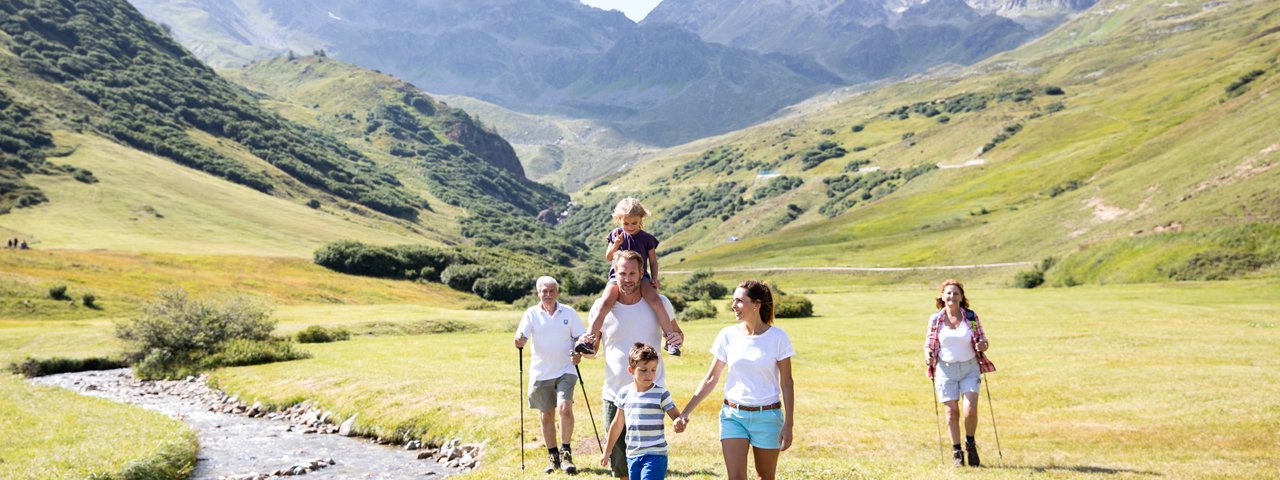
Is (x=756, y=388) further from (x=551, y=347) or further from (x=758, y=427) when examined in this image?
(x=551, y=347)

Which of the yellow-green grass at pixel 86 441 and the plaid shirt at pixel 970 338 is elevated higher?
the plaid shirt at pixel 970 338

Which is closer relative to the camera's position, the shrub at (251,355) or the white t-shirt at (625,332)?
the white t-shirt at (625,332)

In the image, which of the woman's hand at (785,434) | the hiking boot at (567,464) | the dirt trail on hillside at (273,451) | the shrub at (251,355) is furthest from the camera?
the shrub at (251,355)

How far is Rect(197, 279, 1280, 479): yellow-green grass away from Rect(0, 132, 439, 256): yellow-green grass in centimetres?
8326

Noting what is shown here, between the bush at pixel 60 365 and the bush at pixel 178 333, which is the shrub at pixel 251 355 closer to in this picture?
the bush at pixel 178 333

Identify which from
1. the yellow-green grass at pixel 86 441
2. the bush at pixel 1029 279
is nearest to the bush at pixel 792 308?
the bush at pixel 1029 279

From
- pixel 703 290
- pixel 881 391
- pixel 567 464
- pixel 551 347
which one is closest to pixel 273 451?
pixel 567 464

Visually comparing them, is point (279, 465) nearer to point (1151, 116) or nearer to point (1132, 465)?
point (1132, 465)

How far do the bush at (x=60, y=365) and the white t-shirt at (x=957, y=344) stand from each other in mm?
53763

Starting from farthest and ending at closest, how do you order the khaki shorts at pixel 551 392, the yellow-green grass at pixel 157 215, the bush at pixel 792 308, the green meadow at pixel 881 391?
the yellow-green grass at pixel 157 215
the bush at pixel 792 308
the green meadow at pixel 881 391
the khaki shorts at pixel 551 392

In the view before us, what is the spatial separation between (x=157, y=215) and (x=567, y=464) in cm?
14440

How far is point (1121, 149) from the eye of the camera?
153750mm

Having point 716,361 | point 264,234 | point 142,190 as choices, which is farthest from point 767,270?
point 716,361

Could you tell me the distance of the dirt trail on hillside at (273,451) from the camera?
2361 cm
